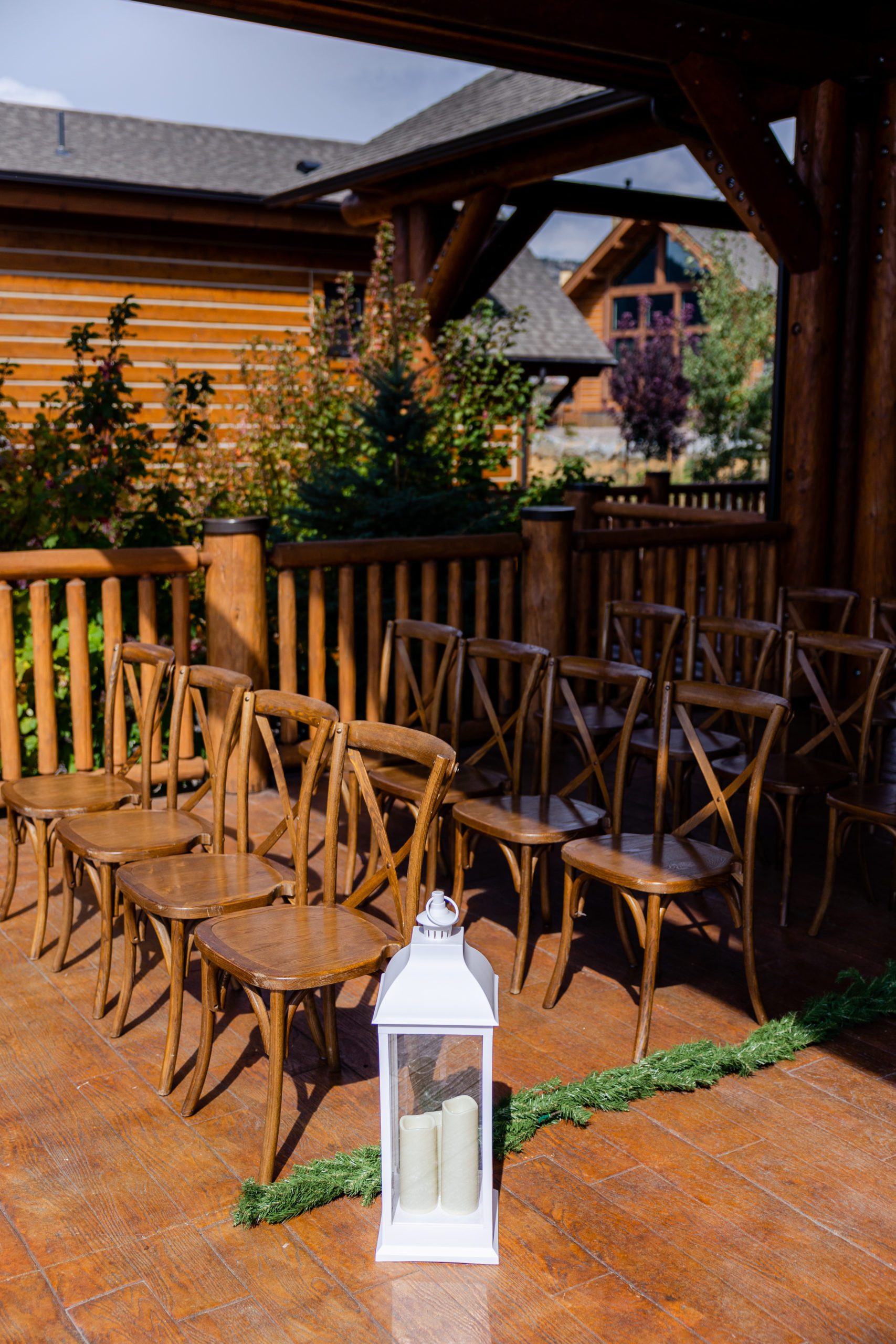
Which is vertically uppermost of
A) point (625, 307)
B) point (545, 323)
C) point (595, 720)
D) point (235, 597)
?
point (625, 307)

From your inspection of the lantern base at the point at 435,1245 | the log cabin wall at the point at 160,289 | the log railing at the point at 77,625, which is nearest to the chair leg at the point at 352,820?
the log railing at the point at 77,625

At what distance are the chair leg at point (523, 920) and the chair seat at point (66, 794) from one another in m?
1.21

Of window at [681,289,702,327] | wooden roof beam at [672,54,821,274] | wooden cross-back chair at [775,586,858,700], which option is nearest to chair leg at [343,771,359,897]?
wooden cross-back chair at [775,586,858,700]

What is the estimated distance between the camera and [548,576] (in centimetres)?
565

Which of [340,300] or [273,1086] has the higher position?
[340,300]

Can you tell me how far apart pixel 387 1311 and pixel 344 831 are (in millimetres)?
2774

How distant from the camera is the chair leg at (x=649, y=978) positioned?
3051 mm

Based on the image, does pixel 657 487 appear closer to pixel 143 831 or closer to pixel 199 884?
pixel 143 831

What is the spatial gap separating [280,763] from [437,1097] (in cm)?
116

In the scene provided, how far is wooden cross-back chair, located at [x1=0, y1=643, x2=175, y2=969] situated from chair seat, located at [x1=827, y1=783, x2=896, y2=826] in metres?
2.05

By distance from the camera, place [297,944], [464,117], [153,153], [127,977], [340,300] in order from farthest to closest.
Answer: [153,153], [340,300], [464,117], [127,977], [297,944]

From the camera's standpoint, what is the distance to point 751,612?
6.37 metres

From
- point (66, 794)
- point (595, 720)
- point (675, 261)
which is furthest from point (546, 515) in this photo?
point (675, 261)

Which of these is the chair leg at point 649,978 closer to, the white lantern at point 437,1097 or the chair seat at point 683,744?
the white lantern at point 437,1097
